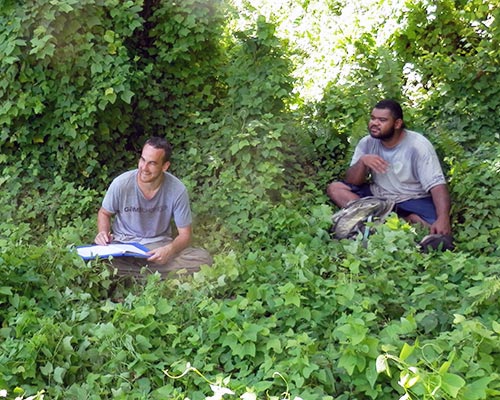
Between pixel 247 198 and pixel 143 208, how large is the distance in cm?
108

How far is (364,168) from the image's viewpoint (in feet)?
21.2

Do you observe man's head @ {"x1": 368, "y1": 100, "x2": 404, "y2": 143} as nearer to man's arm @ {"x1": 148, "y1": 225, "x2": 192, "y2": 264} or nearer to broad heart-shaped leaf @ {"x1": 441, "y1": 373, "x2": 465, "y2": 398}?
man's arm @ {"x1": 148, "y1": 225, "x2": 192, "y2": 264}

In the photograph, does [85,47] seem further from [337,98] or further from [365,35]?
[365,35]

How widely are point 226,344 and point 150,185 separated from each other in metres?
2.14

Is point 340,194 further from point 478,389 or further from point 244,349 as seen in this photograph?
point 478,389

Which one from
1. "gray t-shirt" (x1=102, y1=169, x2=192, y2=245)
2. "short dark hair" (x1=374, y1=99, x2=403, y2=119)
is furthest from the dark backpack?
"gray t-shirt" (x1=102, y1=169, x2=192, y2=245)

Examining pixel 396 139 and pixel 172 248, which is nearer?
pixel 172 248

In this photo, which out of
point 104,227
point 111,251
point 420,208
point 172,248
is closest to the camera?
point 111,251

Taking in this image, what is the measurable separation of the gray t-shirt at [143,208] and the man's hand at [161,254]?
0.27 m

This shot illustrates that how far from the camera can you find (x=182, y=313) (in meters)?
4.39

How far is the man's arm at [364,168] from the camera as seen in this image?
633 centimetres

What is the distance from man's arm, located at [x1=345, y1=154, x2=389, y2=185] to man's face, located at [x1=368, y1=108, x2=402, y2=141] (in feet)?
0.66

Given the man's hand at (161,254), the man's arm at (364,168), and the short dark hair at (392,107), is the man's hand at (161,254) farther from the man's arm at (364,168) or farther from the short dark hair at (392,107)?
the short dark hair at (392,107)

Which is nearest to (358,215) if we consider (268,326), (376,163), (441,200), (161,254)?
(376,163)
